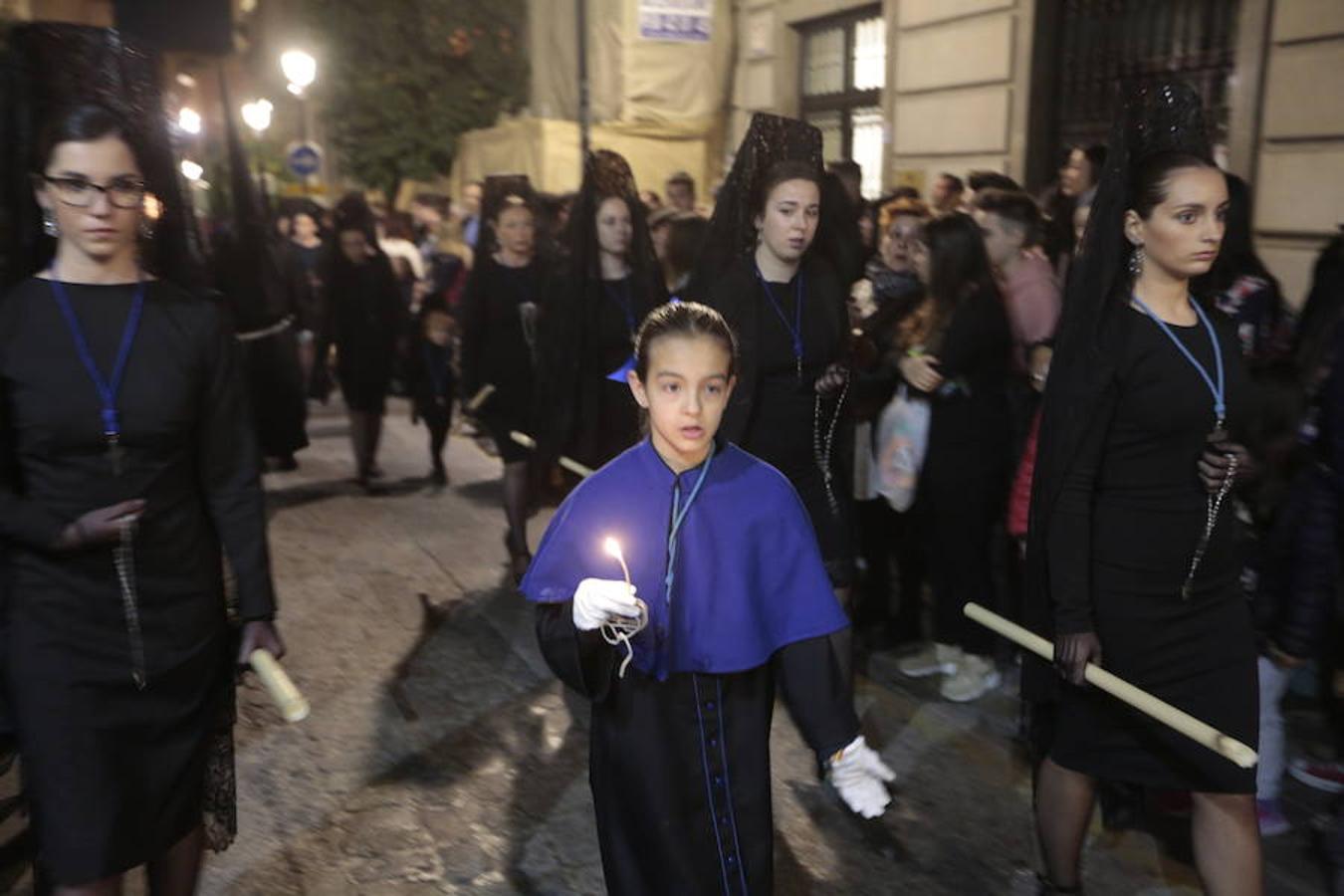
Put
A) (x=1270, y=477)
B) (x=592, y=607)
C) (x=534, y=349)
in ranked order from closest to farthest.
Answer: (x=592, y=607) → (x=1270, y=477) → (x=534, y=349)

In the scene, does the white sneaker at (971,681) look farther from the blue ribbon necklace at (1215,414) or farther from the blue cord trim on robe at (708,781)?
the blue cord trim on robe at (708,781)

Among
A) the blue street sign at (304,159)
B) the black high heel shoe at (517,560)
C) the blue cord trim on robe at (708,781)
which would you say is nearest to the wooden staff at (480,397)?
the black high heel shoe at (517,560)

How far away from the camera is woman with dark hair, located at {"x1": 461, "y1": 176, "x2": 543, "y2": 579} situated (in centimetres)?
646

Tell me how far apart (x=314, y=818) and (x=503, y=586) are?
2.58m

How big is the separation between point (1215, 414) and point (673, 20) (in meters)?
8.55

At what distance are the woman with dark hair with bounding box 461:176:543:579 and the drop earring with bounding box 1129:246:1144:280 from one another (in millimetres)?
3893

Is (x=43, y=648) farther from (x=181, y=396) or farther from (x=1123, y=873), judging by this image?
(x=1123, y=873)

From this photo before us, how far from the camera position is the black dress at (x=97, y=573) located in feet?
8.34

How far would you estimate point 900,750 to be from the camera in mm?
4598

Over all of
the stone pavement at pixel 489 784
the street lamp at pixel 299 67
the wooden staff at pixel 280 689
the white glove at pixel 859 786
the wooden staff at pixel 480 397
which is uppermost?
the street lamp at pixel 299 67

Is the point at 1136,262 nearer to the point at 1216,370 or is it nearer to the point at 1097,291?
the point at 1097,291

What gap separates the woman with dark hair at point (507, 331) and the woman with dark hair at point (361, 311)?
215cm

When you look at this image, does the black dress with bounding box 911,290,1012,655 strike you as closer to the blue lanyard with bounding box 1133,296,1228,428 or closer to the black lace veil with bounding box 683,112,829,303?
the black lace veil with bounding box 683,112,829,303

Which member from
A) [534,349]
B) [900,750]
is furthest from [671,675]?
[534,349]
